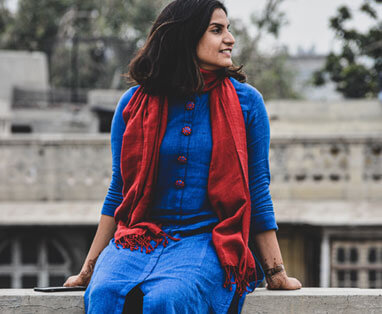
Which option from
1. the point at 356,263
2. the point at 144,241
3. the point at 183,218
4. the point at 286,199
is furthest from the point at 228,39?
the point at 356,263

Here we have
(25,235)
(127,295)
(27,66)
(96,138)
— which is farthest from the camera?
(27,66)

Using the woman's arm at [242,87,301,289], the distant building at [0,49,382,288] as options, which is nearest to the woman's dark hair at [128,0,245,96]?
the woman's arm at [242,87,301,289]

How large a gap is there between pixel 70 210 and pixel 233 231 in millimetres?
7188

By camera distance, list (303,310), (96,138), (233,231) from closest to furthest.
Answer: (233,231) → (303,310) → (96,138)

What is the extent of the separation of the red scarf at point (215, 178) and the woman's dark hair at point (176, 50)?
0.07m

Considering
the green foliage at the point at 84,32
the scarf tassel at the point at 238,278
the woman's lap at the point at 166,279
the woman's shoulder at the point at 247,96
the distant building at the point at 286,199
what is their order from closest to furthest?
1. the woman's lap at the point at 166,279
2. the scarf tassel at the point at 238,278
3. the woman's shoulder at the point at 247,96
4. the distant building at the point at 286,199
5. the green foliage at the point at 84,32

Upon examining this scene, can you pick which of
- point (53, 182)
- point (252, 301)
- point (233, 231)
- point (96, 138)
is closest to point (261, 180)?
point (233, 231)

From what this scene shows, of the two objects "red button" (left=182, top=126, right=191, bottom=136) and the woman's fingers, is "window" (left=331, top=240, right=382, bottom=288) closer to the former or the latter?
the woman's fingers

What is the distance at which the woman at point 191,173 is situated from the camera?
2215mm

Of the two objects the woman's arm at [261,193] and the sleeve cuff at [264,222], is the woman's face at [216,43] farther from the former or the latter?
the sleeve cuff at [264,222]

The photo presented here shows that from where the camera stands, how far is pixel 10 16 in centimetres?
2570

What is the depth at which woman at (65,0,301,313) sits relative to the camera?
2.21 metres

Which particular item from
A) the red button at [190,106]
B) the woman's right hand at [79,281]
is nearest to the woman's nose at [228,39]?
the red button at [190,106]

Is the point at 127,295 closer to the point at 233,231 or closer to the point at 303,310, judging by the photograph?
the point at 233,231
